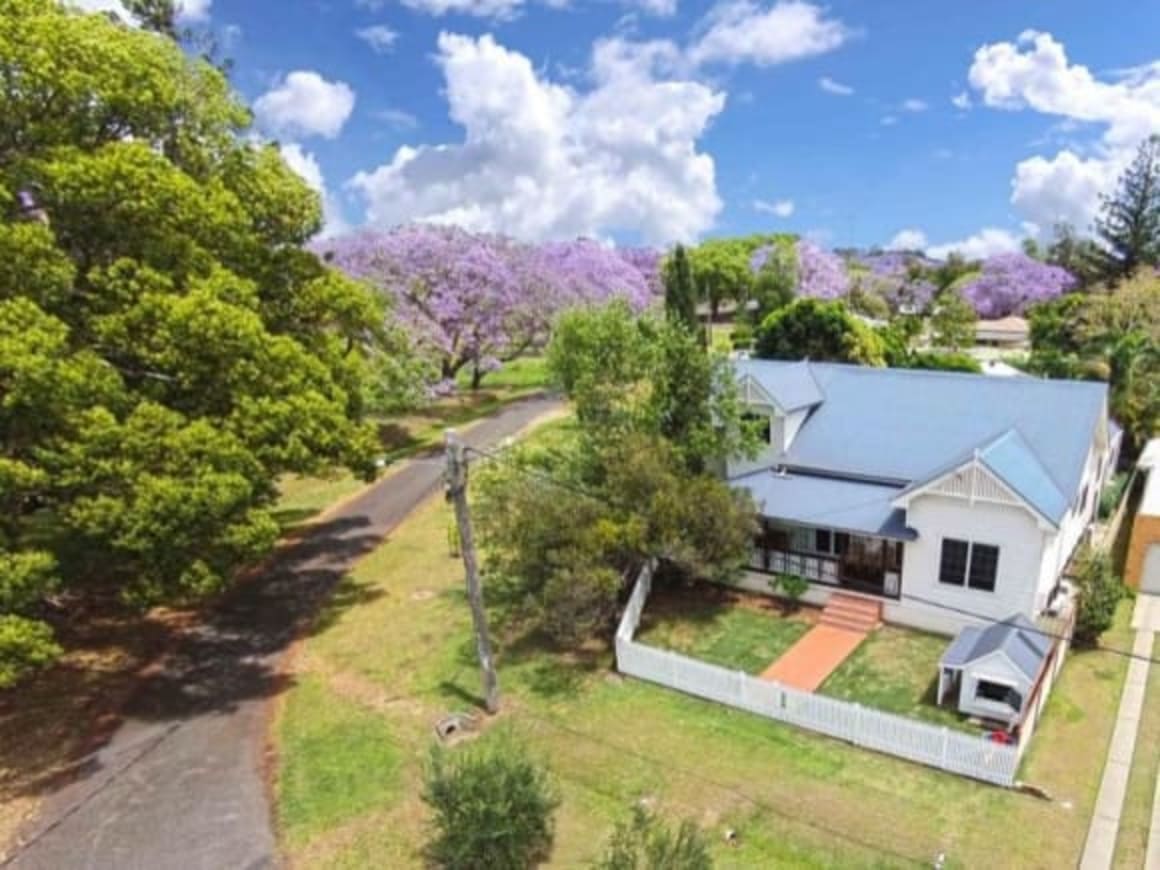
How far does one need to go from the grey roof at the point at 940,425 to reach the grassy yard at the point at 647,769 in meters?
4.64

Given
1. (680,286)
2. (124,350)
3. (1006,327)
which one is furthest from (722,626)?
(1006,327)

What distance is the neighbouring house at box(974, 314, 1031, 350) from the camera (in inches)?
2449

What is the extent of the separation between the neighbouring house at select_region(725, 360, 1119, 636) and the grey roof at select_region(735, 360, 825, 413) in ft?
0.15

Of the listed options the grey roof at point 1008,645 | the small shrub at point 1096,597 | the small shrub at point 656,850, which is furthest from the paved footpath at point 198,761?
the small shrub at point 1096,597

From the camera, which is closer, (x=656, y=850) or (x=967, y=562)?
(x=656, y=850)

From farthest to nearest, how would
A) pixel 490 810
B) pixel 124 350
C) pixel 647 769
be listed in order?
pixel 124 350
pixel 647 769
pixel 490 810

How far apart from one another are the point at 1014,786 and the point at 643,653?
7.49 m

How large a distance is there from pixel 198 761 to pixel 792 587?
14873mm

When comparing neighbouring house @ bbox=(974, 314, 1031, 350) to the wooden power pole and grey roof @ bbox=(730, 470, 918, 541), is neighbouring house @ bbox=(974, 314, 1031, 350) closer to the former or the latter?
grey roof @ bbox=(730, 470, 918, 541)

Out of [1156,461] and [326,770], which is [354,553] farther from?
[1156,461]

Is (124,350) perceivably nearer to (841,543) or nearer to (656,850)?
(656,850)

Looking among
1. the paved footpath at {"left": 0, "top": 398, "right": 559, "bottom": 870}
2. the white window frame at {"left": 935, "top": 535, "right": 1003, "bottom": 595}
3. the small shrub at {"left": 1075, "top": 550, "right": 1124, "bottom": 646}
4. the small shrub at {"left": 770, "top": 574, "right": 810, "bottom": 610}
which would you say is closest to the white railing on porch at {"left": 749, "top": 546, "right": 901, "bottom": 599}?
the small shrub at {"left": 770, "top": 574, "right": 810, "bottom": 610}

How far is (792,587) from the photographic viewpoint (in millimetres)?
21297

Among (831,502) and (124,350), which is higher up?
(124,350)
